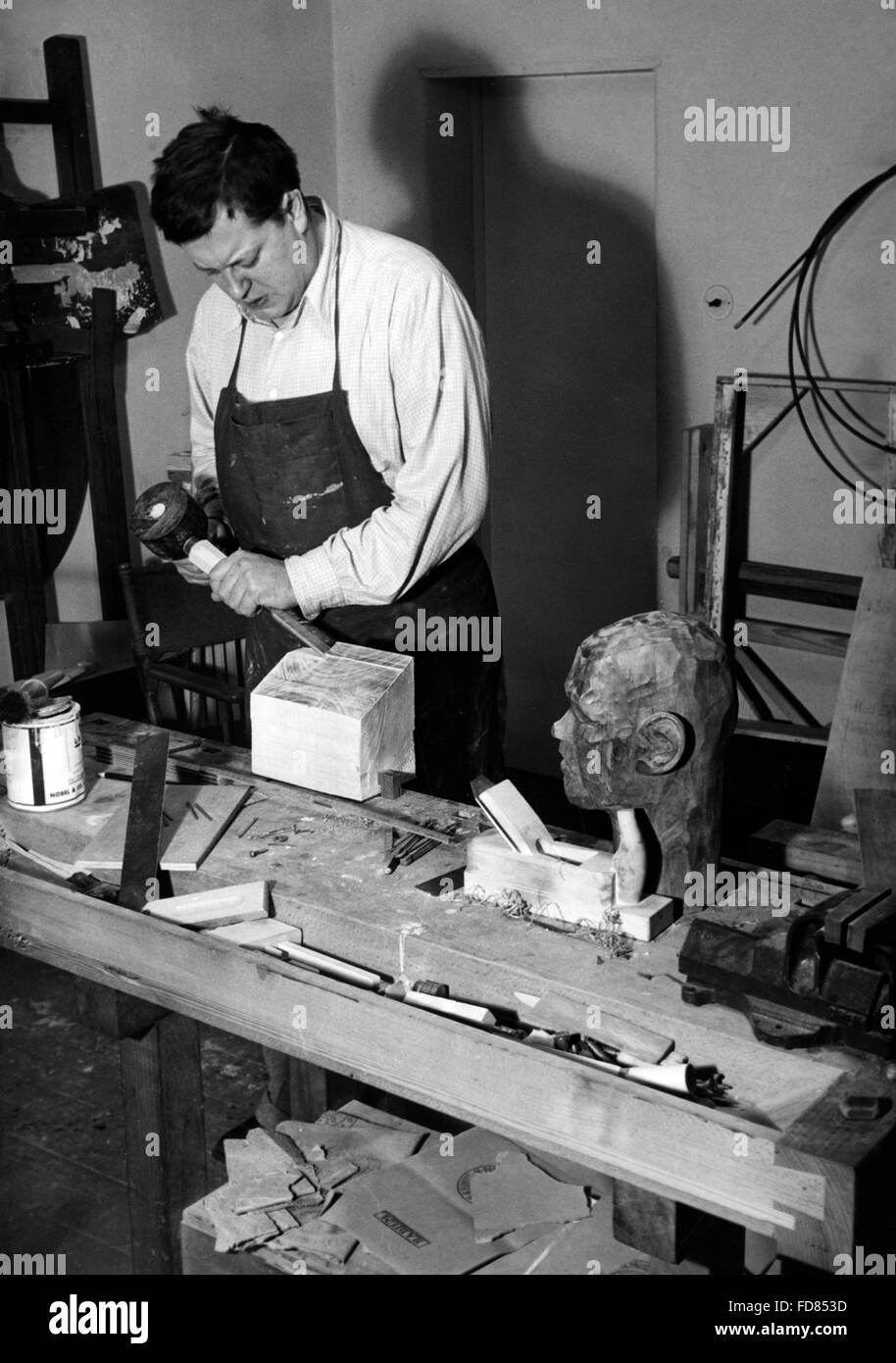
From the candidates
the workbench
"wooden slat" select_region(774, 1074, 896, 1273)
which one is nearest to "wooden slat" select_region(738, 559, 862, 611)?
the workbench

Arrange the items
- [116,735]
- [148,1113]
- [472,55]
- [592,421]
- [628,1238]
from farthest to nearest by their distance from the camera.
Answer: [592,421], [472,55], [116,735], [148,1113], [628,1238]

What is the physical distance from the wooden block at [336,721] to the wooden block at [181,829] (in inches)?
3.9

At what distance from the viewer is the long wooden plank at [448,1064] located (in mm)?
1443

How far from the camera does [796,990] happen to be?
5.31 ft

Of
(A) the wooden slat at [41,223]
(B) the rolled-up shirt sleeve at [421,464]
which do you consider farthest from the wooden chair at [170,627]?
(B) the rolled-up shirt sleeve at [421,464]

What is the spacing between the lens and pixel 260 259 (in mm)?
2529

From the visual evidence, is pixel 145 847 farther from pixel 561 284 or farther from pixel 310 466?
pixel 561 284

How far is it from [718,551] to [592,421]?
0.94 m

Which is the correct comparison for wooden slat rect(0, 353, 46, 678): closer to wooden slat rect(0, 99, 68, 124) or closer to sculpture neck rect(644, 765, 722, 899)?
wooden slat rect(0, 99, 68, 124)

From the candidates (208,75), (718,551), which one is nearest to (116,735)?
(718,551)

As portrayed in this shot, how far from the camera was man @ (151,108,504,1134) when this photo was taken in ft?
8.13

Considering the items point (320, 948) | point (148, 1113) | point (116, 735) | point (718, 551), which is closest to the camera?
point (320, 948)

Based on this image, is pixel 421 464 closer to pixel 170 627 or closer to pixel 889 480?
pixel 170 627

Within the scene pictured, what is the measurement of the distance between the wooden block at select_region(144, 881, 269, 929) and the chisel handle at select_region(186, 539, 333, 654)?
0.54 m
